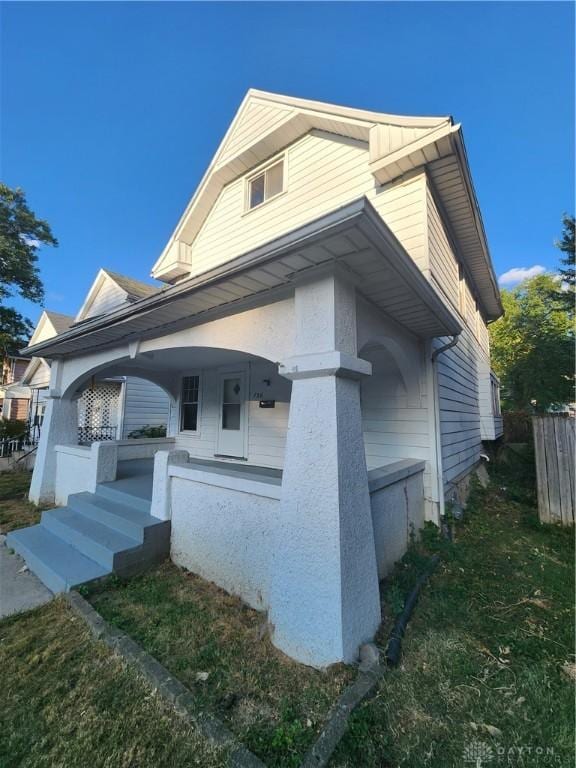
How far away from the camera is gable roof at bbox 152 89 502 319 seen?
4.57 metres

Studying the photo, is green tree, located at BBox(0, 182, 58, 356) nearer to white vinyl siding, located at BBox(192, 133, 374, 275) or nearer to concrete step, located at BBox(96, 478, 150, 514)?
white vinyl siding, located at BBox(192, 133, 374, 275)

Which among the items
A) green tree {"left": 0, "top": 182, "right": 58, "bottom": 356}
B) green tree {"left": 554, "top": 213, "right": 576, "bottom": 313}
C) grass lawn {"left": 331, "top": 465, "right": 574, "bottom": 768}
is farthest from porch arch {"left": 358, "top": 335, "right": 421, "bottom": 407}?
green tree {"left": 554, "top": 213, "right": 576, "bottom": 313}

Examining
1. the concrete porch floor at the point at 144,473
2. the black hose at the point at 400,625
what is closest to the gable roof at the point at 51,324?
the concrete porch floor at the point at 144,473

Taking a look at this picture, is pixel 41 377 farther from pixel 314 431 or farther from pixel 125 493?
pixel 314 431

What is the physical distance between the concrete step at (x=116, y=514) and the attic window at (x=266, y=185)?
20.7ft

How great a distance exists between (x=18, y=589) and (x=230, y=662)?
9.11ft

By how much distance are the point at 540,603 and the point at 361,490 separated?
2.45 meters

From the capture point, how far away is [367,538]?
259 cm

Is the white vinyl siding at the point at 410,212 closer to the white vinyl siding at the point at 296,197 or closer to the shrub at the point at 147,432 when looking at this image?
the white vinyl siding at the point at 296,197

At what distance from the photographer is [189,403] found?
7977mm

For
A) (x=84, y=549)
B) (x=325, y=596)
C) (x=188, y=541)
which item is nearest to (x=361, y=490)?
(x=325, y=596)

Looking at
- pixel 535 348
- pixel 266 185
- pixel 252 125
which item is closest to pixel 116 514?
pixel 266 185

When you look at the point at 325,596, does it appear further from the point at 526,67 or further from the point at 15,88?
the point at 15,88

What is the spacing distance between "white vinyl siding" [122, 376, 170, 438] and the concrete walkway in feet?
26.3
